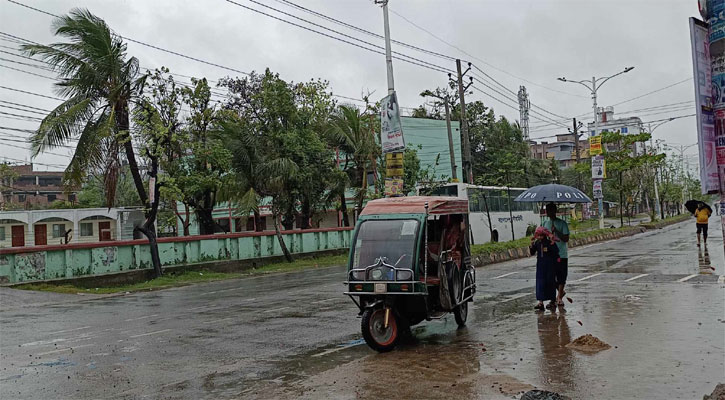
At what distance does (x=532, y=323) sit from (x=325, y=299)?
19.5ft

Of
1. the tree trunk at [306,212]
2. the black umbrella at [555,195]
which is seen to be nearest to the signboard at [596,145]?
the tree trunk at [306,212]

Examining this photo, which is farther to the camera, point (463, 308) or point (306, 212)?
point (306, 212)

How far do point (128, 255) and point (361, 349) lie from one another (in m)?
17.3

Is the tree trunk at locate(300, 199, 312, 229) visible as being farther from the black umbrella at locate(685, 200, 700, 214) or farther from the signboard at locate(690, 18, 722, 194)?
the signboard at locate(690, 18, 722, 194)

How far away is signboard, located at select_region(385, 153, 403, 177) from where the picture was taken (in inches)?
809

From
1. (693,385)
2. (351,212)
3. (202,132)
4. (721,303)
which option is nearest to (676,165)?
(351,212)

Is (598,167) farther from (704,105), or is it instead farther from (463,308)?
(704,105)

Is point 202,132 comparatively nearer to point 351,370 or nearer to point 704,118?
point 351,370

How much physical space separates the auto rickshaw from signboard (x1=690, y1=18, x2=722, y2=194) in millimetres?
4210

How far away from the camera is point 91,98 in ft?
76.5

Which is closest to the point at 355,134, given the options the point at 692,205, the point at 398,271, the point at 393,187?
the point at 393,187

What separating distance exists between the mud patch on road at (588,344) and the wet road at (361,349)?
5.9 inches

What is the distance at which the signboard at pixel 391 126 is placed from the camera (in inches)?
781

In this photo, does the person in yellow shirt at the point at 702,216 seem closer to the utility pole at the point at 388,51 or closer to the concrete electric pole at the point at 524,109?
the utility pole at the point at 388,51
